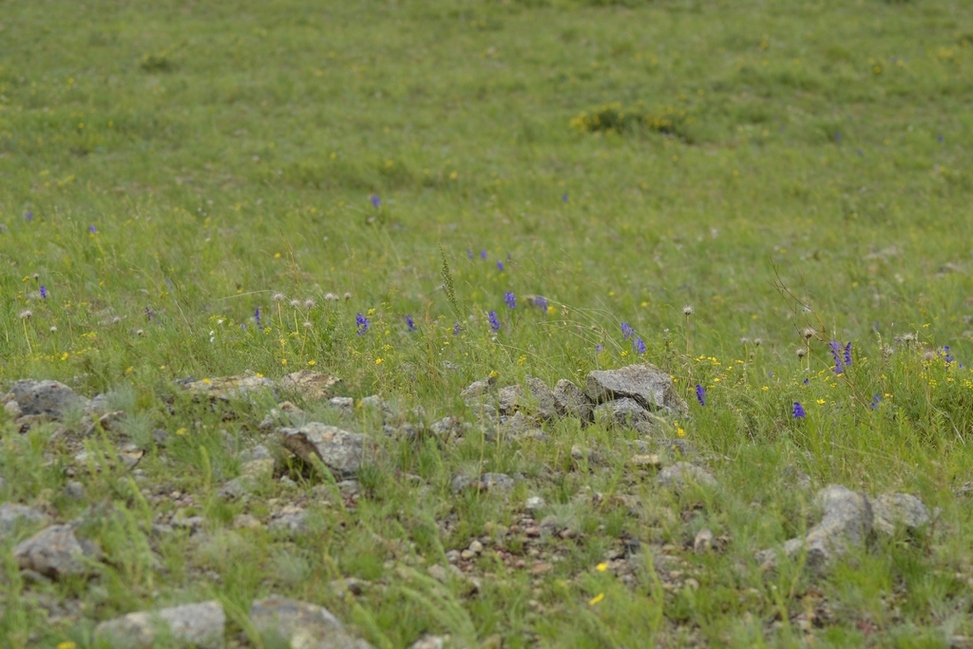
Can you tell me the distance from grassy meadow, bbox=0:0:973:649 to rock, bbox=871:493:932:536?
6 centimetres

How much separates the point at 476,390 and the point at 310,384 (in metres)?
0.87

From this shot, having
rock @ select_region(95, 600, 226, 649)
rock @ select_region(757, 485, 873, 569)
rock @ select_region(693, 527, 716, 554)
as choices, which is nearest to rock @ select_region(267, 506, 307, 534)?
rock @ select_region(95, 600, 226, 649)

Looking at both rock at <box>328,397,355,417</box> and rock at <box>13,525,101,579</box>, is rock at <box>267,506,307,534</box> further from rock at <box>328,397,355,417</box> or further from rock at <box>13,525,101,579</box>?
rock at <box>328,397,355,417</box>

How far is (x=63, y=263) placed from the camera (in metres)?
7.20

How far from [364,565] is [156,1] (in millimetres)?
21629

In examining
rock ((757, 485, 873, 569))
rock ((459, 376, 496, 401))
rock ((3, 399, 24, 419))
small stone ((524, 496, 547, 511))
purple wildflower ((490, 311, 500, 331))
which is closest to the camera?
rock ((757, 485, 873, 569))

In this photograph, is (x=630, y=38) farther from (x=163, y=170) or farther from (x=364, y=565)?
(x=364, y=565)

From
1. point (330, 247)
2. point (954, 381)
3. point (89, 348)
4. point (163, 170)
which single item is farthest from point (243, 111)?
point (954, 381)

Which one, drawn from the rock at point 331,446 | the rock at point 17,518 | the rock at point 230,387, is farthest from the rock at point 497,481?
the rock at point 17,518

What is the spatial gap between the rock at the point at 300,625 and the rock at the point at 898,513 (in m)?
2.11

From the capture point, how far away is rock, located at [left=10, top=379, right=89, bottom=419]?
3943 mm

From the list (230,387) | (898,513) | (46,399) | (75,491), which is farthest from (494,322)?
(75,491)

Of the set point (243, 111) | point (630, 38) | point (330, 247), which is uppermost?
point (630, 38)

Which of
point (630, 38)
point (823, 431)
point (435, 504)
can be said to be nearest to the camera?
point (435, 504)
